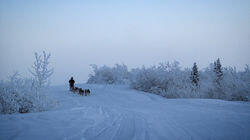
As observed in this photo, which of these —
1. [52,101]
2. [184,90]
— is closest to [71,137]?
[52,101]

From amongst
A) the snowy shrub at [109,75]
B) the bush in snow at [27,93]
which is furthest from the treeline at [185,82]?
the bush in snow at [27,93]

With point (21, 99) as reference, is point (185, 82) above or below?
above

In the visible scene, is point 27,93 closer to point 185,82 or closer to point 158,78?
point 185,82

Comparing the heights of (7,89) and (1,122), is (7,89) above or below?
above

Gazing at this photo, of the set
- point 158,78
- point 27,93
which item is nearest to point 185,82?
point 158,78

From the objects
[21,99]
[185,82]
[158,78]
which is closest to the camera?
[21,99]

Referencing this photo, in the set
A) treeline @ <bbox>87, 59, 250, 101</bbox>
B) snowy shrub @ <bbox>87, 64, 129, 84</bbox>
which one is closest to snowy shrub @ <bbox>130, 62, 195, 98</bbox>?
treeline @ <bbox>87, 59, 250, 101</bbox>

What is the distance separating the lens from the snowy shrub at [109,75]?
3856 centimetres

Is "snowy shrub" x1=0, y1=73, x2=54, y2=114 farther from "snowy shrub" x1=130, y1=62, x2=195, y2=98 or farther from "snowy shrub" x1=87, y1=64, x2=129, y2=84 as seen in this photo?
"snowy shrub" x1=87, y1=64, x2=129, y2=84

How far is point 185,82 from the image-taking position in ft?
64.4

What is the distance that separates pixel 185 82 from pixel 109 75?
21.9 meters

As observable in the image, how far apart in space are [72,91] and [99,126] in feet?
53.7

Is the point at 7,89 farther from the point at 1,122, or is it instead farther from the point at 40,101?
the point at 1,122

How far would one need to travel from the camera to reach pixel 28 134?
13.4 ft
